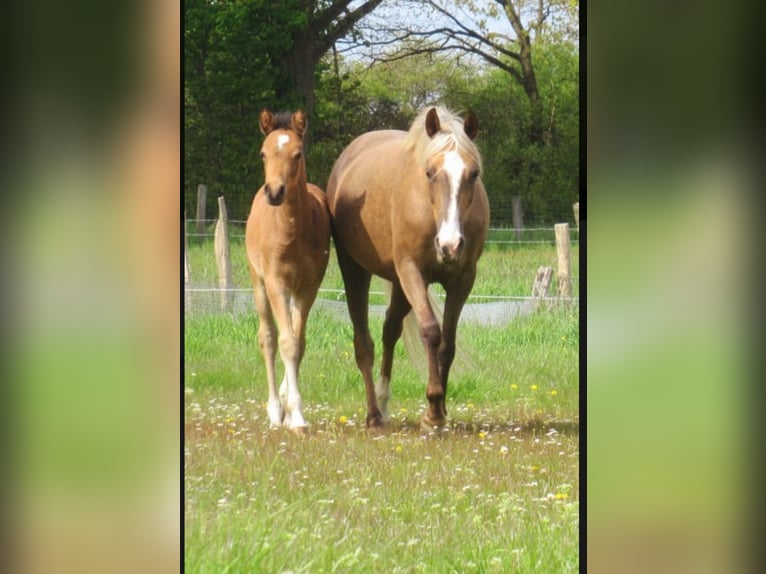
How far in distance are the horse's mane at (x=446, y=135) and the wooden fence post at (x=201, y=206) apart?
633 mm

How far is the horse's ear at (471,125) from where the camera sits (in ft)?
9.57

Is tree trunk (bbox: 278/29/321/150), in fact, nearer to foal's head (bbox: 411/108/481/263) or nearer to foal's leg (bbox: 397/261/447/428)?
foal's head (bbox: 411/108/481/263)

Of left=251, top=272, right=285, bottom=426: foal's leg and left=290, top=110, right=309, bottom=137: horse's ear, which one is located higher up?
left=290, top=110, right=309, bottom=137: horse's ear

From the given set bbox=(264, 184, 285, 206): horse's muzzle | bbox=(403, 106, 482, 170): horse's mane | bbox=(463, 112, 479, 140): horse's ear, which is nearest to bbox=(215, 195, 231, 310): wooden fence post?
bbox=(264, 184, 285, 206): horse's muzzle

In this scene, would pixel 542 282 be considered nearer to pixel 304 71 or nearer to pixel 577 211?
pixel 577 211

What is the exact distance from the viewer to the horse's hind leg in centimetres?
295

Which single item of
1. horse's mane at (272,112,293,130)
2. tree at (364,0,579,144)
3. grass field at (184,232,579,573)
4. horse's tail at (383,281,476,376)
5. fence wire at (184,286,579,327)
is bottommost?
grass field at (184,232,579,573)

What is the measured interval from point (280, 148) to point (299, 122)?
0.10m

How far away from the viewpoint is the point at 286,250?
9.78 feet

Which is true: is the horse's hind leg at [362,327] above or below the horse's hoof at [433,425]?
above

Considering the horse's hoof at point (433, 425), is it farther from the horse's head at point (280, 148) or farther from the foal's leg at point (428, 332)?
the horse's head at point (280, 148)

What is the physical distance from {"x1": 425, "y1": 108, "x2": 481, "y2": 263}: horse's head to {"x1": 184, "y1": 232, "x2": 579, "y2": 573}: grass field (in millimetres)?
129

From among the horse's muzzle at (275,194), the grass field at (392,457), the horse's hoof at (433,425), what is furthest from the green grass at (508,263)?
the horse's hoof at (433,425)
